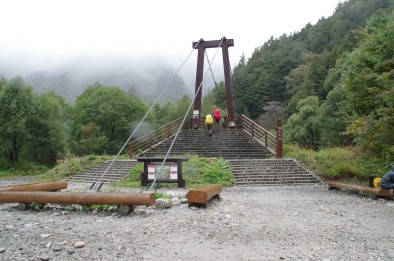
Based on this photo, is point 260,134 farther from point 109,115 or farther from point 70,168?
point 109,115

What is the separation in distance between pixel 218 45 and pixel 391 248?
764 inches

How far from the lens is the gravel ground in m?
4.41

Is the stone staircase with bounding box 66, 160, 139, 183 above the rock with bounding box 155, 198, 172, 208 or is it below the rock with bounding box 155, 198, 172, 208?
below

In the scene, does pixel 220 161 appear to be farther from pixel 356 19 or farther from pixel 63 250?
pixel 356 19

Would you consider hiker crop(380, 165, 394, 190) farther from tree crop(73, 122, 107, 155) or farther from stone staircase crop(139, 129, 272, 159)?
tree crop(73, 122, 107, 155)

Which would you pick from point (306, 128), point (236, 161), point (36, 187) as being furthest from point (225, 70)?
point (306, 128)

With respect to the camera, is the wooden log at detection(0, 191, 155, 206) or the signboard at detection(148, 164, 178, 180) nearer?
the wooden log at detection(0, 191, 155, 206)

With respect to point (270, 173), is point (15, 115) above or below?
above

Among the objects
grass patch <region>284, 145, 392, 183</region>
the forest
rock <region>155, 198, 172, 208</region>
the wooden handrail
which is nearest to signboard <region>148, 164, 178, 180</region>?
rock <region>155, 198, 172, 208</region>

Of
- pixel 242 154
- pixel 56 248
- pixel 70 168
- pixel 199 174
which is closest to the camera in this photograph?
pixel 56 248

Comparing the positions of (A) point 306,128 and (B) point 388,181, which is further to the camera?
(A) point 306,128

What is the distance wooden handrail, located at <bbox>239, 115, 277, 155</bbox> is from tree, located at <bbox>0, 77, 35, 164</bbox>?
63.0ft

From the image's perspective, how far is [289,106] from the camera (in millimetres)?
57875

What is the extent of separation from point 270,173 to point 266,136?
14.8 ft
